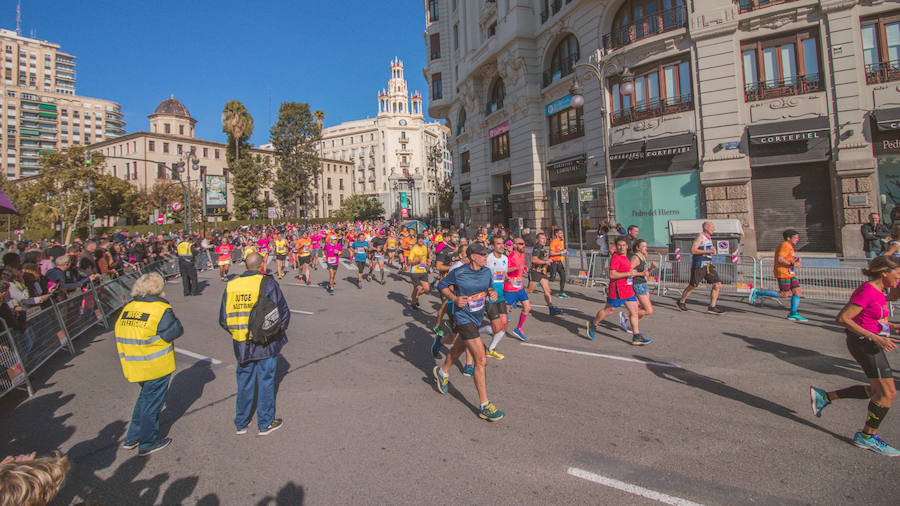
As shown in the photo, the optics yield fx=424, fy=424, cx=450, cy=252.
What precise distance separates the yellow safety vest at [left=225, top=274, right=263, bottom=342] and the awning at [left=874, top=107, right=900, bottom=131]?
2056cm

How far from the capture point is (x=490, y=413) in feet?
14.6

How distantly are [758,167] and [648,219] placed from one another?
15.0 ft

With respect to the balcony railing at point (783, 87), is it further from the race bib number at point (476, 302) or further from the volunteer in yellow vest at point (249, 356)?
the volunteer in yellow vest at point (249, 356)

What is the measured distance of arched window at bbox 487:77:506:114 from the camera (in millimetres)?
30016

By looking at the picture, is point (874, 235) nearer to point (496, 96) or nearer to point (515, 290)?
point (515, 290)

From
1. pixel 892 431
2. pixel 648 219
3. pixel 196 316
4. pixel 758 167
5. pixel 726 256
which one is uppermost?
pixel 758 167

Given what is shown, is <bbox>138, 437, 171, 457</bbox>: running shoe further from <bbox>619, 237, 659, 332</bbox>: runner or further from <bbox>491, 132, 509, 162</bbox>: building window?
<bbox>491, 132, 509, 162</bbox>: building window

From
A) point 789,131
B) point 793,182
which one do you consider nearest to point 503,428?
point 789,131

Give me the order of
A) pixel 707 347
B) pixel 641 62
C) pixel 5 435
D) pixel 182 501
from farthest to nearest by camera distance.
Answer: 1. pixel 641 62
2. pixel 707 347
3. pixel 5 435
4. pixel 182 501

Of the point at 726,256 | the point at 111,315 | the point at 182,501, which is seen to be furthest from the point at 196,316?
the point at 726,256

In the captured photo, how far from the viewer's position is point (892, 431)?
405 cm

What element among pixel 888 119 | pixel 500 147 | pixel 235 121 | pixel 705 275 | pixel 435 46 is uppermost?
pixel 435 46

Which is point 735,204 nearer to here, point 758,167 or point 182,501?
point 758,167

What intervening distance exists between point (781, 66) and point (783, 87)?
850 mm
